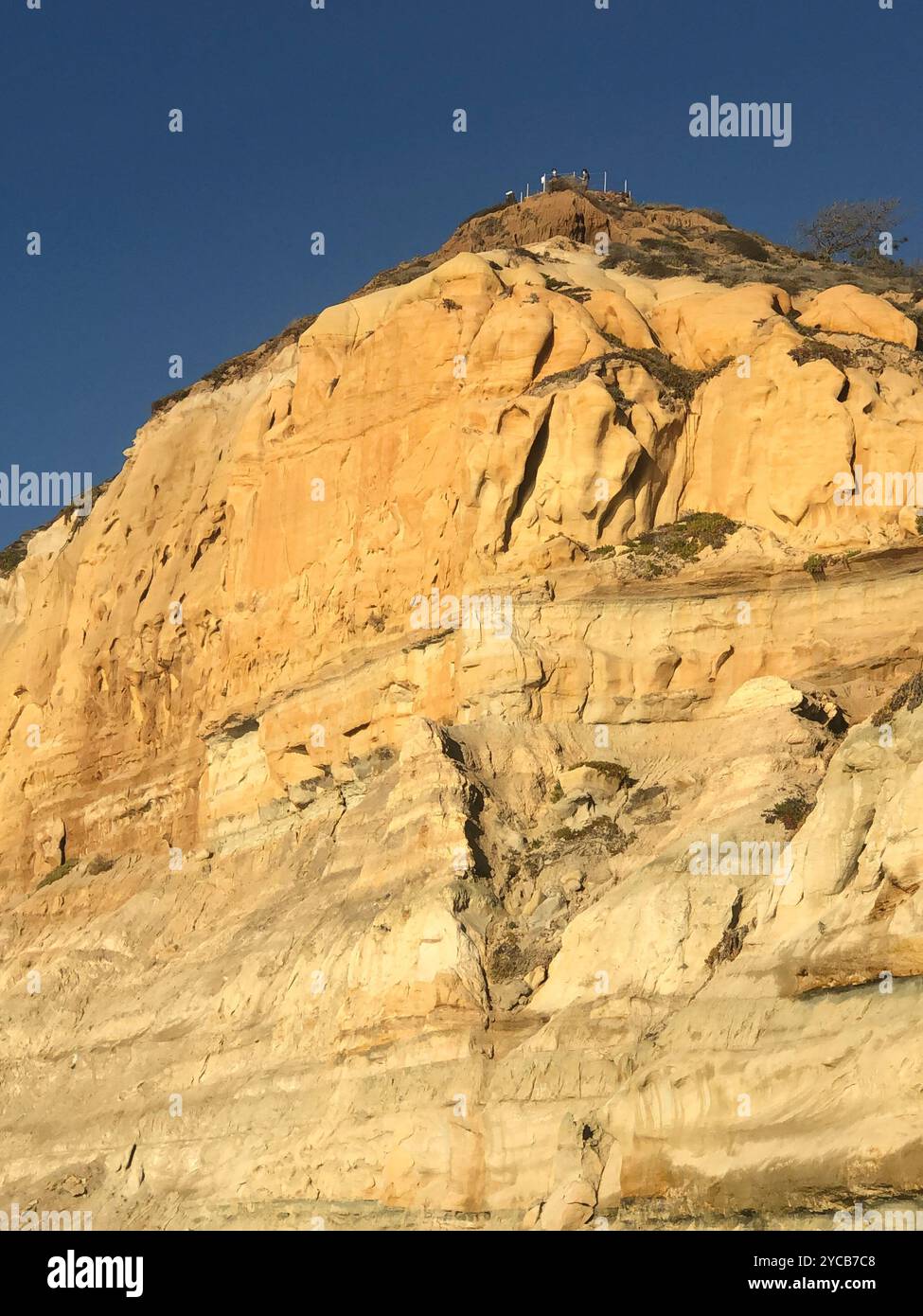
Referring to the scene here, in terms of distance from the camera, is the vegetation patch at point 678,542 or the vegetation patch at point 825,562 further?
the vegetation patch at point 678,542

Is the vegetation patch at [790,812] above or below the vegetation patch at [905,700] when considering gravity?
below

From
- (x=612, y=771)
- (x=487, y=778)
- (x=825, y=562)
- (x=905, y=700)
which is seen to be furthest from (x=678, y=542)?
(x=905, y=700)

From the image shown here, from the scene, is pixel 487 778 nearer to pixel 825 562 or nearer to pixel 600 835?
pixel 600 835

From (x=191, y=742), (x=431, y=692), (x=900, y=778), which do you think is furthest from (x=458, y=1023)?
(x=191, y=742)

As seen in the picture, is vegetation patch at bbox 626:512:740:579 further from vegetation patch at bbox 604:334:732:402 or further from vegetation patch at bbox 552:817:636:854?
vegetation patch at bbox 552:817:636:854

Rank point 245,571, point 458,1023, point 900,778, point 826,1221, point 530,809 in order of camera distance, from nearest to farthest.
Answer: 1. point 826,1221
2. point 900,778
3. point 458,1023
4. point 530,809
5. point 245,571

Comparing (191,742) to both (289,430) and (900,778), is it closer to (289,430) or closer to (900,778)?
(289,430)

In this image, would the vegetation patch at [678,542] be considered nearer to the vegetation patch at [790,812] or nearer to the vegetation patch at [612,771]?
the vegetation patch at [612,771]

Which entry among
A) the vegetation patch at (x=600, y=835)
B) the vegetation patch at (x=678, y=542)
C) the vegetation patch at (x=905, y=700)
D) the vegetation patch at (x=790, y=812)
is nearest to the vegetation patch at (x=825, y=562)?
the vegetation patch at (x=678, y=542)

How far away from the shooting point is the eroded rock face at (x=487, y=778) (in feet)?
93.0

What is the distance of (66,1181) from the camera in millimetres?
38188

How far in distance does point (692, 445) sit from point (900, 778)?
15.9 m

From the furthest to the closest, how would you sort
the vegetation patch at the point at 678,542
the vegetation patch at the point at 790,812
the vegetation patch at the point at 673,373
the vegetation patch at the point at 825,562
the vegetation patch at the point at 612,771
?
the vegetation patch at the point at 673,373, the vegetation patch at the point at 678,542, the vegetation patch at the point at 825,562, the vegetation patch at the point at 612,771, the vegetation patch at the point at 790,812

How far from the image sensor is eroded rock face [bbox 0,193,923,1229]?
93.0 ft
